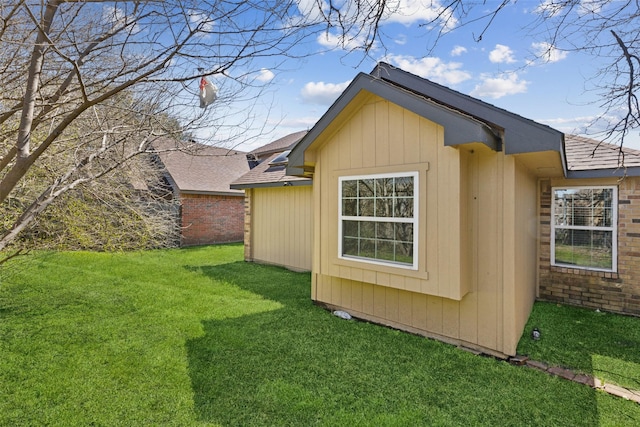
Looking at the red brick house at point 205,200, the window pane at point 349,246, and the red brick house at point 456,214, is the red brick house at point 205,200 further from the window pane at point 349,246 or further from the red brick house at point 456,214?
the window pane at point 349,246

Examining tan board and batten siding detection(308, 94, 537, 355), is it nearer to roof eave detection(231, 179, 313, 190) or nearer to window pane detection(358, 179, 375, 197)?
window pane detection(358, 179, 375, 197)

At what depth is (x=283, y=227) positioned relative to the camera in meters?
10.3

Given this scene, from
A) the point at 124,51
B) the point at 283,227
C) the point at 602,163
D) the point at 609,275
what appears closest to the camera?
the point at 124,51

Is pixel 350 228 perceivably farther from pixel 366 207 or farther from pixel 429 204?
pixel 429 204

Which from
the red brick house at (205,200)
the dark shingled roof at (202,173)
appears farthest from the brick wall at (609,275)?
the red brick house at (205,200)

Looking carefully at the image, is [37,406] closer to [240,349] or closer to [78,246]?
[240,349]

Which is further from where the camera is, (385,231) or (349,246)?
(349,246)

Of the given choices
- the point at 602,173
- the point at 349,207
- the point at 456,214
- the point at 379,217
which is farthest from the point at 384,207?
the point at 602,173

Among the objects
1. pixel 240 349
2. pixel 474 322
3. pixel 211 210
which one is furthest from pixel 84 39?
pixel 211 210

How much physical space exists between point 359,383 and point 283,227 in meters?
7.10

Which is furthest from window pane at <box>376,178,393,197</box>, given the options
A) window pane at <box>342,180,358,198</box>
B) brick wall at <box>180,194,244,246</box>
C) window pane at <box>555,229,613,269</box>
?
brick wall at <box>180,194,244,246</box>

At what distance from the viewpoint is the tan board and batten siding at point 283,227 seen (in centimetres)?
962

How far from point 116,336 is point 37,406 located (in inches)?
62.9

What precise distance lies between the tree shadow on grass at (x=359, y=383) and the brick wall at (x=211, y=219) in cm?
1049
